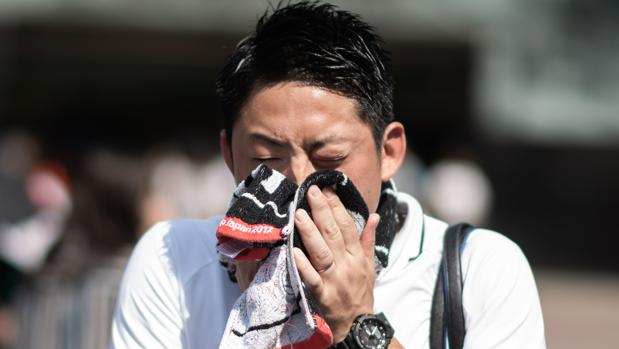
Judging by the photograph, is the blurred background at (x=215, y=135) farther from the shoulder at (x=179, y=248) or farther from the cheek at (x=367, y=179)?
the cheek at (x=367, y=179)

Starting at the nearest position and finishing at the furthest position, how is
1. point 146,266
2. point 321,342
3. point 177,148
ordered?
point 321,342 < point 146,266 < point 177,148

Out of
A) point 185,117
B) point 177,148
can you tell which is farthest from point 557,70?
point 185,117

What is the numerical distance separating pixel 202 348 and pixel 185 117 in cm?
1840

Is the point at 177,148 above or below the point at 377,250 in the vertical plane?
below

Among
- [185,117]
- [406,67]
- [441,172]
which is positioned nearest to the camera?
[441,172]

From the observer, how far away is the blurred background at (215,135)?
6.25 meters

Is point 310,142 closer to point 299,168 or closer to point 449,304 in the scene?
point 299,168

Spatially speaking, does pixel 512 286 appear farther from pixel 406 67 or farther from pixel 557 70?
pixel 406 67

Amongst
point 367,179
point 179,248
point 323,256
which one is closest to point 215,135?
point 179,248

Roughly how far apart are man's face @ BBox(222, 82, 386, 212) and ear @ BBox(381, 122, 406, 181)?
13 cm

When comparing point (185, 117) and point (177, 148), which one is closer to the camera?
point (177, 148)

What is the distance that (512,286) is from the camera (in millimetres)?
2689

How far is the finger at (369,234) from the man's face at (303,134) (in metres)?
0.13

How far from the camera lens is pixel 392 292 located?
9.21 feet
